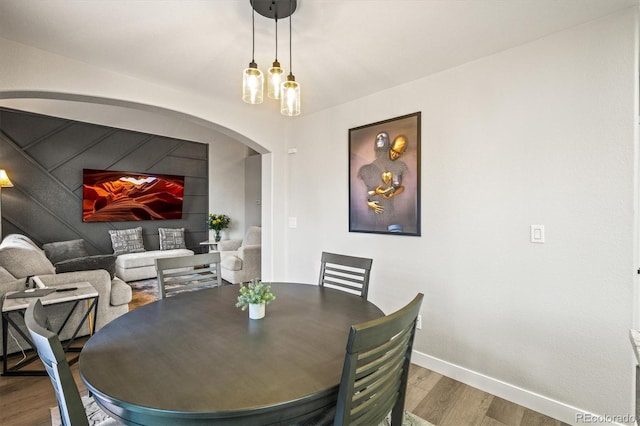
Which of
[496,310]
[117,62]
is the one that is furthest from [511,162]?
[117,62]

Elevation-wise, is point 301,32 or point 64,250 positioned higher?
point 301,32

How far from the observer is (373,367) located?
98 centimetres

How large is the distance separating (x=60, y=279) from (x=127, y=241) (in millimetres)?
3040

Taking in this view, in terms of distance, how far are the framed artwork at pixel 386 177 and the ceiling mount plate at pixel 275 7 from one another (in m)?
1.36

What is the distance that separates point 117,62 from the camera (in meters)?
2.27

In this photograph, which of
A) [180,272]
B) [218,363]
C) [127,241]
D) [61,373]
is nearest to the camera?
[61,373]

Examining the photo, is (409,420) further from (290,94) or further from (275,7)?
(275,7)

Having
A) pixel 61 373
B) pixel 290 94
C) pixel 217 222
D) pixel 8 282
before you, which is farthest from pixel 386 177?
pixel 217 222

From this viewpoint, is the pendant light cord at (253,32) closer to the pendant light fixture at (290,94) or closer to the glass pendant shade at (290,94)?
the pendant light fixture at (290,94)

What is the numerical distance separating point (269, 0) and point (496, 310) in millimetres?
2392

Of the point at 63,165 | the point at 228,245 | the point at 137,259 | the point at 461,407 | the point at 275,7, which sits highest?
the point at 275,7

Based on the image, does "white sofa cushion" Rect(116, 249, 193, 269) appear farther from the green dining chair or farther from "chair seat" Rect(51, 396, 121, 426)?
the green dining chair

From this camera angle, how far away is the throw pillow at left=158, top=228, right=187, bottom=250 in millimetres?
5953

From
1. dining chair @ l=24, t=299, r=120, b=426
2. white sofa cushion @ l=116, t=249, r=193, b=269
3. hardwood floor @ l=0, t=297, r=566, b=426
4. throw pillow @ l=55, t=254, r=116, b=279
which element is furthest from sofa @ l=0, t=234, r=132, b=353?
dining chair @ l=24, t=299, r=120, b=426
